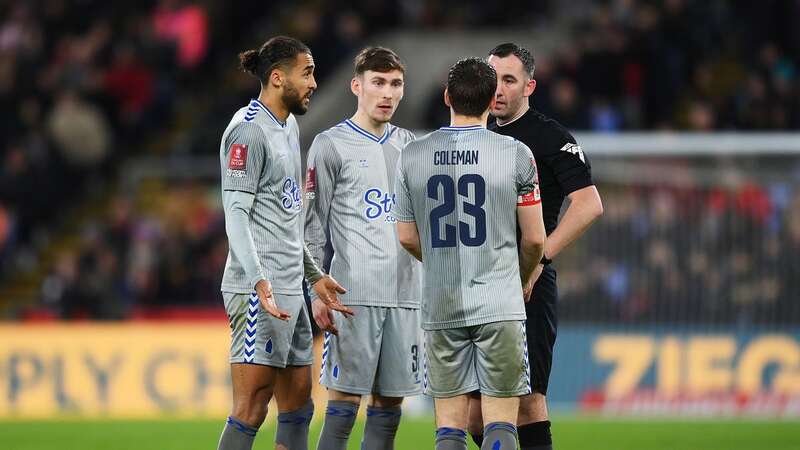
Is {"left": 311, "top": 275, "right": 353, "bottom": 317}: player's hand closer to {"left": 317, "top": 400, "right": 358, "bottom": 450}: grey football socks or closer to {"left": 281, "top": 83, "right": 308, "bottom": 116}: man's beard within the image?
{"left": 317, "top": 400, "right": 358, "bottom": 450}: grey football socks

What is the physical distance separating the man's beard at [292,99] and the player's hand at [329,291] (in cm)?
88

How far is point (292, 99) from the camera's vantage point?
282 inches

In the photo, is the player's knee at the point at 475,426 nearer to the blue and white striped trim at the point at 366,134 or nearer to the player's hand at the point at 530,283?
the player's hand at the point at 530,283

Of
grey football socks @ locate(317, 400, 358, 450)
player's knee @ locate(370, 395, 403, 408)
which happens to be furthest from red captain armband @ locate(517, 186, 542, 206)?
grey football socks @ locate(317, 400, 358, 450)

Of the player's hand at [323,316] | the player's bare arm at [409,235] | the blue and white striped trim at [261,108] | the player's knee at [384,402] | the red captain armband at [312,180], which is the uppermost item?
the blue and white striped trim at [261,108]

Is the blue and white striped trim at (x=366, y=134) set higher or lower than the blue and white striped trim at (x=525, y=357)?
higher

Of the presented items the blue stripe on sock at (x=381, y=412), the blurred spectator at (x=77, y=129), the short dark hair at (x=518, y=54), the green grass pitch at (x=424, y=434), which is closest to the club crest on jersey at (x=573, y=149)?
the short dark hair at (x=518, y=54)

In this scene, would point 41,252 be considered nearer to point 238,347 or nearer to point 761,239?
point 761,239

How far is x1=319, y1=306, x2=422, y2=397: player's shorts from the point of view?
7406 millimetres

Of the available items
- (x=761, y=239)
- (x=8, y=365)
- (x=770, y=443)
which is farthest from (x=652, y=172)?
(x=8, y=365)

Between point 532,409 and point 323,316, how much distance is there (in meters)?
1.20

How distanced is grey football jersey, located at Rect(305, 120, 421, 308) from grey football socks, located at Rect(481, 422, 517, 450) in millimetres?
1166

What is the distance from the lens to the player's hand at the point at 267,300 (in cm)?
666

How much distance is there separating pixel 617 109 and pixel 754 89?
63.9 inches
